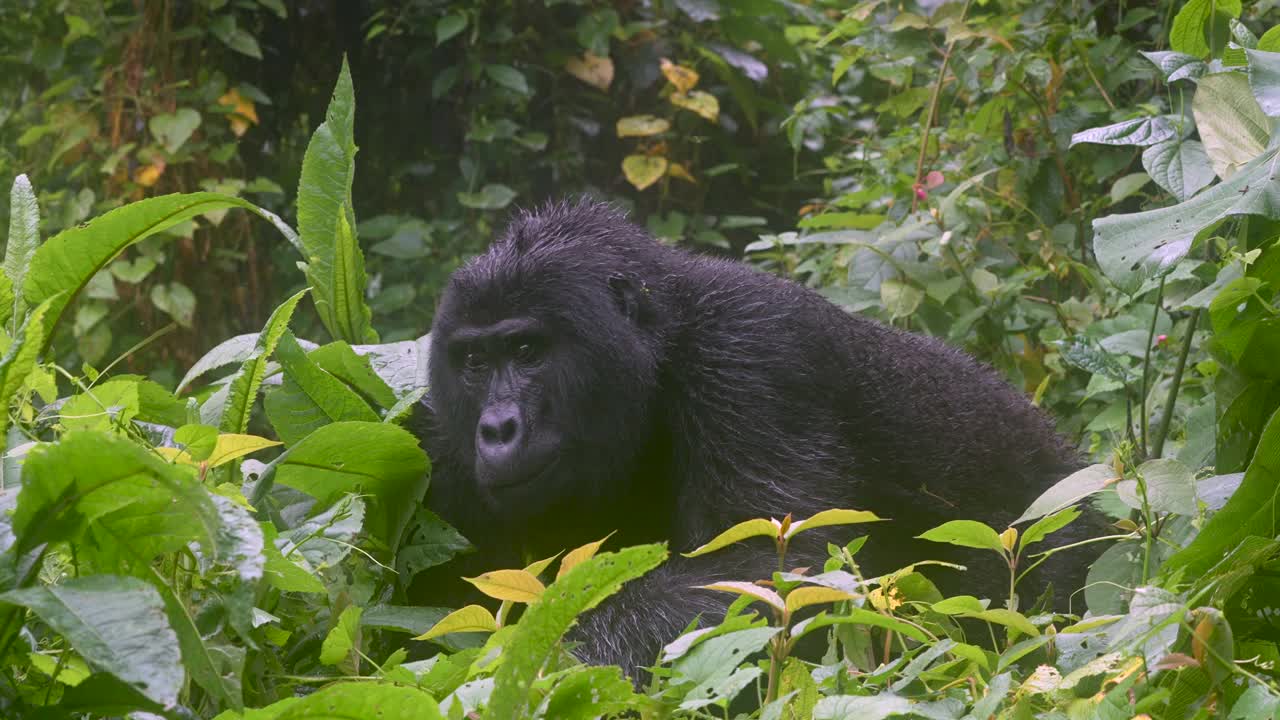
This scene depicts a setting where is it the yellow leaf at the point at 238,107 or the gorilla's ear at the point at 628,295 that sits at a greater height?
the yellow leaf at the point at 238,107

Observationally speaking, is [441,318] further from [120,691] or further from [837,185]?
[837,185]

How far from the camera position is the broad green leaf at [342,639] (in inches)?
65.5

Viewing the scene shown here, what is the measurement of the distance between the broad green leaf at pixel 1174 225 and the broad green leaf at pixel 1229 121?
13 centimetres

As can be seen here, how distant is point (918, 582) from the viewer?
5.51ft

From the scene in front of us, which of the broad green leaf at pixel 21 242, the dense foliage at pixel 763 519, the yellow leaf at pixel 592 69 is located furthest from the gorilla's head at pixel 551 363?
the yellow leaf at pixel 592 69

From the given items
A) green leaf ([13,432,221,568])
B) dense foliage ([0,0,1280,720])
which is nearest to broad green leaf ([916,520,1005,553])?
dense foliage ([0,0,1280,720])

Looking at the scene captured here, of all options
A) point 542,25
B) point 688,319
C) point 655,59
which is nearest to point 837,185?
point 655,59

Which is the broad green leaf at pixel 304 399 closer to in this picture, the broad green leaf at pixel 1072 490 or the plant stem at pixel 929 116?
the broad green leaf at pixel 1072 490

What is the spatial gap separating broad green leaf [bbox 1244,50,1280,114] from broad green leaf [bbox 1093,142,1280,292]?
0.29 feet

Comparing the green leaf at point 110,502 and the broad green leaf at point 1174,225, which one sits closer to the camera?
the green leaf at point 110,502

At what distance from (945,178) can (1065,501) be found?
3.08 meters

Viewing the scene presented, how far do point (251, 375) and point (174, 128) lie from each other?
4961mm

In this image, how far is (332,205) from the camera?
249 cm

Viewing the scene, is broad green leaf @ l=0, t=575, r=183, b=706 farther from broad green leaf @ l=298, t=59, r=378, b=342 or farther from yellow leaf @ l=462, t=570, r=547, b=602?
broad green leaf @ l=298, t=59, r=378, b=342
